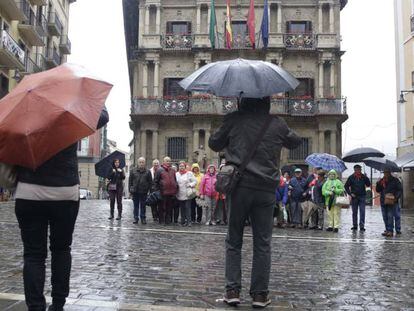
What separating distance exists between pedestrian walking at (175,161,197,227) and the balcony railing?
64.9ft

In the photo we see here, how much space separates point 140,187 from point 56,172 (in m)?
9.98

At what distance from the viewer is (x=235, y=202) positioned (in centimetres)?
451

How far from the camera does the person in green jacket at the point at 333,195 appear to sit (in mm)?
13117

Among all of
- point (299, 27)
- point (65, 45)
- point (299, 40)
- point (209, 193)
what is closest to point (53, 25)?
point (65, 45)

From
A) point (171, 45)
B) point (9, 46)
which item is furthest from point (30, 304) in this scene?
point (171, 45)

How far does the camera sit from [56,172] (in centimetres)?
375

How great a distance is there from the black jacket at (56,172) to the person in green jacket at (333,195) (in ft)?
33.5

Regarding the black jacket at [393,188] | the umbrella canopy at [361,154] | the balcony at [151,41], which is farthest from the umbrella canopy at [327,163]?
the balcony at [151,41]

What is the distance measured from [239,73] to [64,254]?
6.88 feet

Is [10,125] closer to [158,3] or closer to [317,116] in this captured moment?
[317,116]

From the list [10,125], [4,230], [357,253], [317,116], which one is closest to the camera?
[10,125]

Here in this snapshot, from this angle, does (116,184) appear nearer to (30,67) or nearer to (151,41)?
(151,41)

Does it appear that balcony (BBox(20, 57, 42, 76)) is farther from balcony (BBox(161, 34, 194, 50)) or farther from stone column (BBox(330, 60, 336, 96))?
stone column (BBox(330, 60, 336, 96))

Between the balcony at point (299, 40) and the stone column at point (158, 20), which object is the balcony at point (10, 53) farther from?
the balcony at point (299, 40)
